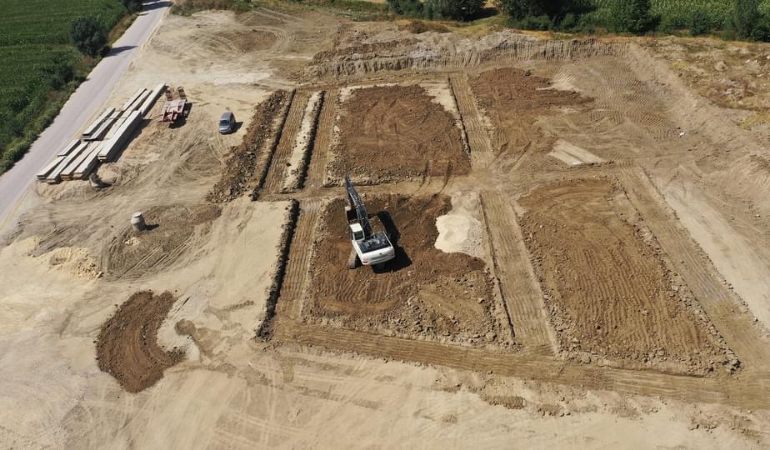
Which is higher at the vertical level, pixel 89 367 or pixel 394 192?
pixel 394 192

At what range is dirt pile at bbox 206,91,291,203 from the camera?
1069 inches

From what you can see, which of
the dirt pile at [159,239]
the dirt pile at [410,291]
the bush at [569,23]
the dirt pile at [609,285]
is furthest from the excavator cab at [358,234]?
the bush at [569,23]

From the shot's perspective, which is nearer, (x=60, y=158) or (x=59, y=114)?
(x=60, y=158)

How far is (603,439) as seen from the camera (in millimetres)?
15352

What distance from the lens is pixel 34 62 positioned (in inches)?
1704

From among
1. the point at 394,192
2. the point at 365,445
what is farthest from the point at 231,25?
the point at 365,445

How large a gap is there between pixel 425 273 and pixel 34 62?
4418 centimetres

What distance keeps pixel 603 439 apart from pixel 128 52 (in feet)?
161

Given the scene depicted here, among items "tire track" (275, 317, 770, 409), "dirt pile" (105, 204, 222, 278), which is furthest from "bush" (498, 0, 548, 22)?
"tire track" (275, 317, 770, 409)

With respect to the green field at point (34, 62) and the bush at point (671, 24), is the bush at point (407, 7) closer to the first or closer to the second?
the bush at point (671, 24)

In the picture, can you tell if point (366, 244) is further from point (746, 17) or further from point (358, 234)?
point (746, 17)

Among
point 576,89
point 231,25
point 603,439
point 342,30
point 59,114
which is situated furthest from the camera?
point 231,25

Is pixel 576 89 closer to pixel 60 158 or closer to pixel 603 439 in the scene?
pixel 603 439

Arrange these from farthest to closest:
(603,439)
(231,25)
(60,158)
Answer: (231,25) → (60,158) → (603,439)
